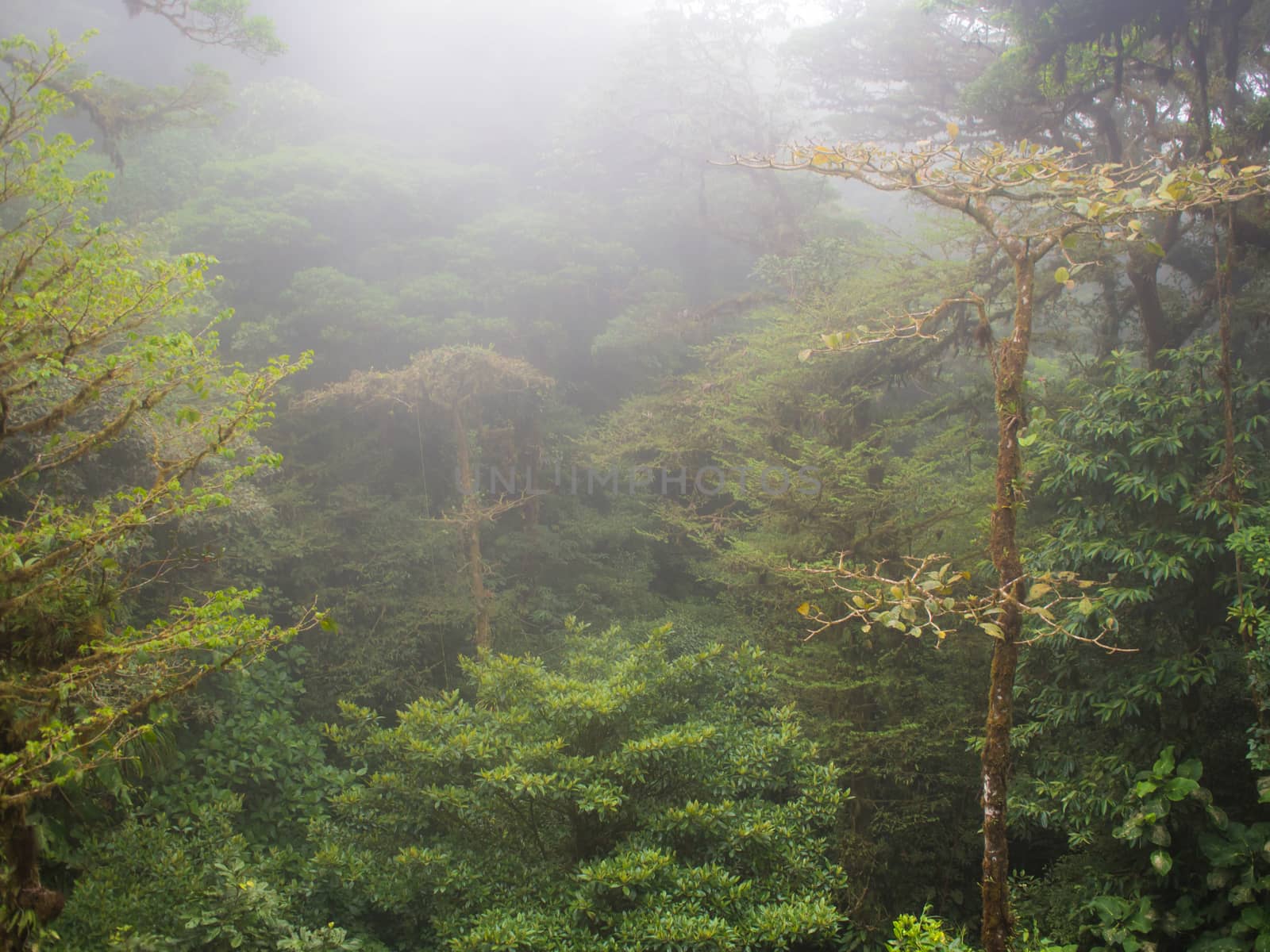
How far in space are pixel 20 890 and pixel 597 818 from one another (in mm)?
2712

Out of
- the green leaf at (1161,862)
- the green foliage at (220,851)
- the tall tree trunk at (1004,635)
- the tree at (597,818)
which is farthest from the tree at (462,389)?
the tall tree trunk at (1004,635)

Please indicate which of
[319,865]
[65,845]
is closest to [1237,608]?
[319,865]

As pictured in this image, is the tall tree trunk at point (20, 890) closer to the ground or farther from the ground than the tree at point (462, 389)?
closer to the ground

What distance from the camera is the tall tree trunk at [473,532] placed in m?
8.65

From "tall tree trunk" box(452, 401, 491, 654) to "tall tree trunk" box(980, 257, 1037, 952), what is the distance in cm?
672

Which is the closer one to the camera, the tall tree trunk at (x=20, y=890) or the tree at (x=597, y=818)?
the tall tree trunk at (x=20, y=890)

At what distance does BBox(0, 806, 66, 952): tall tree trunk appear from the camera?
9.00ft

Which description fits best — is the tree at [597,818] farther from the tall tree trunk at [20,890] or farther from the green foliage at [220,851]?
the tall tree trunk at [20,890]

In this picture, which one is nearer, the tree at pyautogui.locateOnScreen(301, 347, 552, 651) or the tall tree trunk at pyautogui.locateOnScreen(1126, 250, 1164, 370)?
the tall tree trunk at pyautogui.locateOnScreen(1126, 250, 1164, 370)

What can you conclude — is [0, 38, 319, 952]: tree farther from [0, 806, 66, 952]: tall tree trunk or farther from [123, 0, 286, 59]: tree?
[123, 0, 286, 59]: tree

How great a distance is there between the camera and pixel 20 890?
289 cm

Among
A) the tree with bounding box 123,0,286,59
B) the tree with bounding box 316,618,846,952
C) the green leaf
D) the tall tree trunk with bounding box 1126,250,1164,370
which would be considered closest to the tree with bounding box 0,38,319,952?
the tree with bounding box 316,618,846,952

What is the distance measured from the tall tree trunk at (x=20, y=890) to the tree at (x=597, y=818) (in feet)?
5.81

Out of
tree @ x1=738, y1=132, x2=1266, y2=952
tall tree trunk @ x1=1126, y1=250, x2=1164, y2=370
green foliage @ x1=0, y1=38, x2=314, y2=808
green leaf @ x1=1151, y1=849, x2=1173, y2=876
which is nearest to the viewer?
tree @ x1=738, y1=132, x2=1266, y2=952
